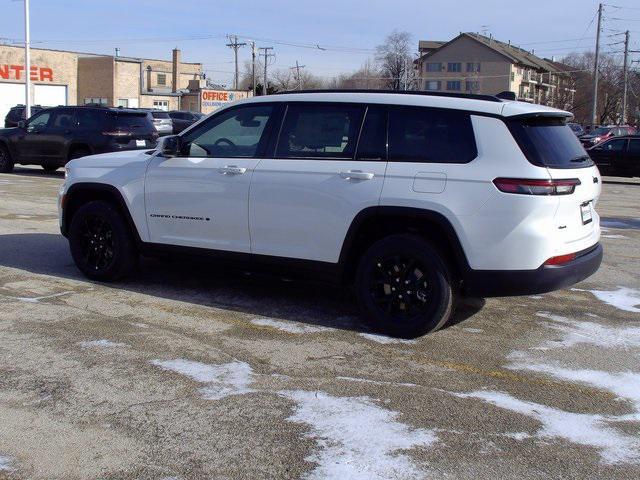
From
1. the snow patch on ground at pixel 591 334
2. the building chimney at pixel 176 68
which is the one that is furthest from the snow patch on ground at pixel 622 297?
the building chimney at pixel 176 68

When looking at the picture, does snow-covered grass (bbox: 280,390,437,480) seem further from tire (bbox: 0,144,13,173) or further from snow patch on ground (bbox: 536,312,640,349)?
tire (bbox: 0,144,13,173)

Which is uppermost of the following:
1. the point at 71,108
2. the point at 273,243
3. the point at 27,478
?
the point at 71,108

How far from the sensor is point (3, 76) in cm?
4831

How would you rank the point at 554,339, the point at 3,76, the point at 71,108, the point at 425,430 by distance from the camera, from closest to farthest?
the point at 425,430, the point at 554,339, the point at 71,108, the point at 3,76

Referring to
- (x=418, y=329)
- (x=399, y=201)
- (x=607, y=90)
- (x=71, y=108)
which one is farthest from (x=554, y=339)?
(x=607, y=90)

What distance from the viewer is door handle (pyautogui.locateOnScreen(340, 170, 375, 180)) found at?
5.80 m

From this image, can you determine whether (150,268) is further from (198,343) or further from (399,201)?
(399,201)

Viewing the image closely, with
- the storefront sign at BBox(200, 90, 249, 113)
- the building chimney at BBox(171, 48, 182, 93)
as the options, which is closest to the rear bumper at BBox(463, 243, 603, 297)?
the storefront sign at BBox(200, 90, 249, 113)

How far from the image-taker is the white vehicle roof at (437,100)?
5.59m

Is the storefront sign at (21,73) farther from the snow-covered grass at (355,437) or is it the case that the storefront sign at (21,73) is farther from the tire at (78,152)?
the snow-covered grass at (355,437)

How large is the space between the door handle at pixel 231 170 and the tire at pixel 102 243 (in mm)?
1365

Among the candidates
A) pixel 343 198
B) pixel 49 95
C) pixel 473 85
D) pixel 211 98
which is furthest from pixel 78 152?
pixel 473 85

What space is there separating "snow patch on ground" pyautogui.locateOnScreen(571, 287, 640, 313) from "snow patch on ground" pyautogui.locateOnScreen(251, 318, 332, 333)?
9.40ft

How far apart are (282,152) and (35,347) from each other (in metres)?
2.45
